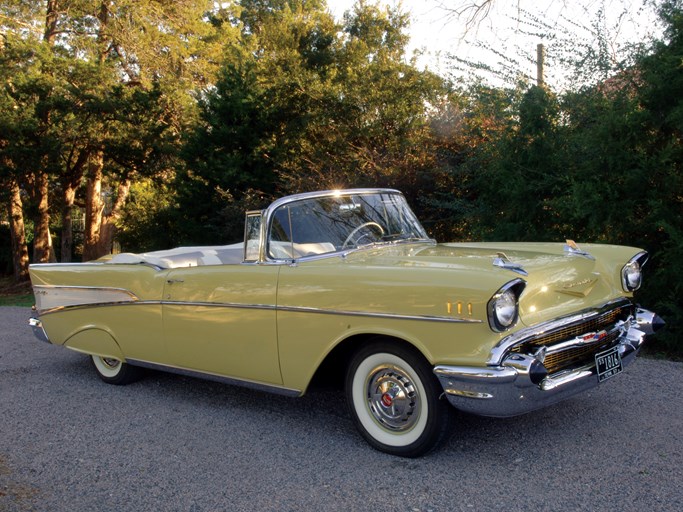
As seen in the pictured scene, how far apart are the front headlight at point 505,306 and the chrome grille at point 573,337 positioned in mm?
148

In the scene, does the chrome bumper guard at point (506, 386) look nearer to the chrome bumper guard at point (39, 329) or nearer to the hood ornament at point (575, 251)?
the hood ornament at point (575, 251)

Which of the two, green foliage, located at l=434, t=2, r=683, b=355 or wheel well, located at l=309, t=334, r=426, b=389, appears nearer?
wheel well, located at l=309, t=334, r=426, b=389

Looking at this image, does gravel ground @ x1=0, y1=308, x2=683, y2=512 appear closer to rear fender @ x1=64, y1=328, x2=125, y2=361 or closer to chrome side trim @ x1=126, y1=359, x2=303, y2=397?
chrome side trim @ x1=126, y1=359, x2=303, y2=397

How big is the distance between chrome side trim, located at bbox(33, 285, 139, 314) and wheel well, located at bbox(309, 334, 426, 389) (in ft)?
5.92

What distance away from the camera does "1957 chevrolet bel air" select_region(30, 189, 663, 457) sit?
10.5 feet

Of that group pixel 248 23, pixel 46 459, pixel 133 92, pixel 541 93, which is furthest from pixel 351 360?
pixel 248 23

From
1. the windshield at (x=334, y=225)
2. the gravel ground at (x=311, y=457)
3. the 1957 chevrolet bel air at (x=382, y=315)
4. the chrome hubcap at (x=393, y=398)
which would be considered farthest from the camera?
the windshield at (x=334, y=225)

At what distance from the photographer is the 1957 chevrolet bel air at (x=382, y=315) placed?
10.5 ft

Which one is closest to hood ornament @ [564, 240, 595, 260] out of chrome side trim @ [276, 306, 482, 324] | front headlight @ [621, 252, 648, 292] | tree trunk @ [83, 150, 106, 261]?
front headlight @ [621, 252, 648, 292]

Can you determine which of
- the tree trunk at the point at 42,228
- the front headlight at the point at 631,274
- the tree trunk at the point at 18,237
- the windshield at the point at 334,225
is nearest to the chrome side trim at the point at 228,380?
the windshield at the point at 334,225

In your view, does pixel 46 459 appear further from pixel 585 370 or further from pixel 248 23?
pixel 248 23

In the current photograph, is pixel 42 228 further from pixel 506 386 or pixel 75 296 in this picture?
pixel 506 386

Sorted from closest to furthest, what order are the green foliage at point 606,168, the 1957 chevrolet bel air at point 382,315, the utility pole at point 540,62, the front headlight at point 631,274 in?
the 1957 chevrolet bel air at point 382,315 → the front headlight at point 631,274 → the green foliage at point 606,168 → the utility pole at point 540,62

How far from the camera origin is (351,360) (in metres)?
3.75
